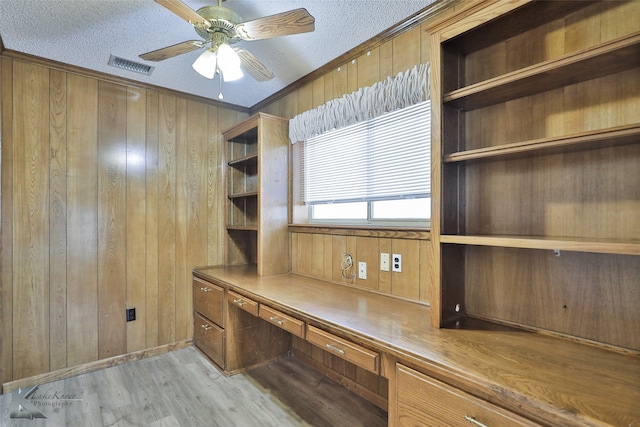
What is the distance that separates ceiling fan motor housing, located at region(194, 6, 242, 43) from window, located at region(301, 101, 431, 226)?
1033 mm

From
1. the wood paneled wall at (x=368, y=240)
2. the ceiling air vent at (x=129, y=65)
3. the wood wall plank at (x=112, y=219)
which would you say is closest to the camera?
the wood paneled wall at (x=368, y=240)

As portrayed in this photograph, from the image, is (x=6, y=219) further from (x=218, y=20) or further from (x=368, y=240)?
(x=368, y=240)

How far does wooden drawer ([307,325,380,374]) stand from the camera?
1380mm

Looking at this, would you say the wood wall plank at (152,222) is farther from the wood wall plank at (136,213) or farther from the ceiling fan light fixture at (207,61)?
the ceiling fan light fixture at (207,61)

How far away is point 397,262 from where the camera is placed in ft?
6.48

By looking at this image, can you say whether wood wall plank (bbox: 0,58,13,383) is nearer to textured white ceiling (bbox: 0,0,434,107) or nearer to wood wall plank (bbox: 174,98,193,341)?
textured white ceiling (bbox: 0,0,434,107)

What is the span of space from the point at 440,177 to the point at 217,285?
6.59 ft

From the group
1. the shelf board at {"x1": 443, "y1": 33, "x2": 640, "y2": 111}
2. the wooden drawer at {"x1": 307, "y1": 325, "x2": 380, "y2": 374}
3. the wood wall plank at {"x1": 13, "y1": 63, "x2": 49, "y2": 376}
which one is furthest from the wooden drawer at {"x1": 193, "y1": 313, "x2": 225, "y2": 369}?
the shelf board at {"x1": 443, "y1": 33, "x2": 640, "y2": 111}

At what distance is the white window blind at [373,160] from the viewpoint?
189 cm

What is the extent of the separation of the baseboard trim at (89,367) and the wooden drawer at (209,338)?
0.68ft

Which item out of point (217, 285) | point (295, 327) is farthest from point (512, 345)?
point (217, 285)

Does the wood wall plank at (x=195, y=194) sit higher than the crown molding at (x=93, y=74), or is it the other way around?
Answer: the crown molding at (x=93, y=74)

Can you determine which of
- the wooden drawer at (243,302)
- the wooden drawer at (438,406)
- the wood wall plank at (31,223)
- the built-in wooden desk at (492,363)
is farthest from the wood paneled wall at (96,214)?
the wooden drawer at (438,406)

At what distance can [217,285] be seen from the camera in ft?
8.70
